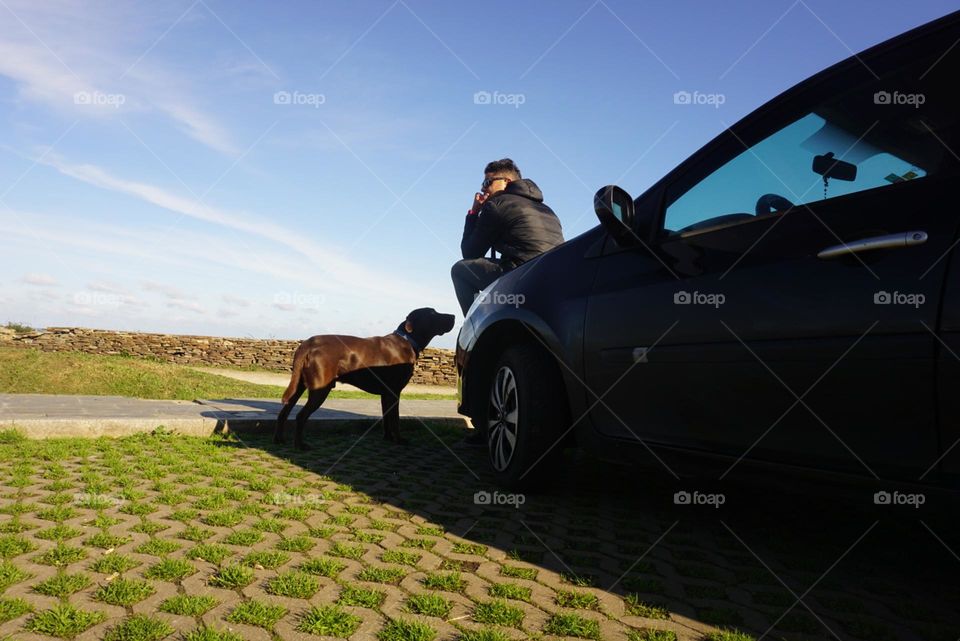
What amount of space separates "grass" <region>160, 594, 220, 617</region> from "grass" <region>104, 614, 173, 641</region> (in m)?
0.09

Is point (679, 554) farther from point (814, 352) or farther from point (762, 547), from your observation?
point (814, 352)

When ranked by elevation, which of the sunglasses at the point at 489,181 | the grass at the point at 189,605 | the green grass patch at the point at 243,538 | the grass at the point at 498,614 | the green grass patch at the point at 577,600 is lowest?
the grass at the point at 189,605

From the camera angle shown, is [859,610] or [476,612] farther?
[859,610]

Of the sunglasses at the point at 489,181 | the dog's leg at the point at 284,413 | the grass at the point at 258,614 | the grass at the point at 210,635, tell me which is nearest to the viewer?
the grass at the point at 210,635

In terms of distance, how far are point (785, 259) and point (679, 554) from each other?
4.43 ft

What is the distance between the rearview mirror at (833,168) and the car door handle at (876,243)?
0.36 metres

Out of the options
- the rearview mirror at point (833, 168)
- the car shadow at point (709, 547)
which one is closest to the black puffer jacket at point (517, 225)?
the car shadow at point (709, 547)

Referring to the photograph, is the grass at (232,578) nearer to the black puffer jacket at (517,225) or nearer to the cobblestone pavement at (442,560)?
the cobblestone pavement at (442,560)

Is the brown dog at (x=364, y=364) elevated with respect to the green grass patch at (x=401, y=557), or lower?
elevated

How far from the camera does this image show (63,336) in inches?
930

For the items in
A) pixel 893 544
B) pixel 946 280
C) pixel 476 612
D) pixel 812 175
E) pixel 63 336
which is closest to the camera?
pixel 946 280

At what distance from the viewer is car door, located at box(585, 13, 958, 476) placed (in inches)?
81.7

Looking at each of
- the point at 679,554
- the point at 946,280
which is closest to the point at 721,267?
the point at 946,280

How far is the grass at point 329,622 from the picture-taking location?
1902 mm
